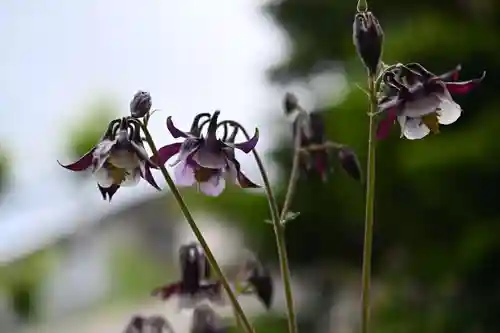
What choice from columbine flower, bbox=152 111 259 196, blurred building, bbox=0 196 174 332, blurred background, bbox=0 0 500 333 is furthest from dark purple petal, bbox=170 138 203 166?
blurred building, bbox=0 196 174 332

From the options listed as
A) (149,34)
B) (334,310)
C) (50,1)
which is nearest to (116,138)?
(149,34)

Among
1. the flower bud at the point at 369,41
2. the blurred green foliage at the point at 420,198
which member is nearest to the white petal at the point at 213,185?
the flower bud at the point at 369,41

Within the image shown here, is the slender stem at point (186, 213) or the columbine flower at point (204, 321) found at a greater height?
the slender stem at point (186, 213)

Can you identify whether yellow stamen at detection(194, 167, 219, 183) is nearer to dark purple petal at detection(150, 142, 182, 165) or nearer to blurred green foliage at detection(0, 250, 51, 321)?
dark purple petal at detection(150, 142, 182, 165)

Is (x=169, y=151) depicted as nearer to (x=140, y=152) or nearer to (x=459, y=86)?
(x=140, y=152)

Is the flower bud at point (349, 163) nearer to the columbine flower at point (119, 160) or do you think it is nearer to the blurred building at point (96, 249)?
the columbine flower at point (119, 160)

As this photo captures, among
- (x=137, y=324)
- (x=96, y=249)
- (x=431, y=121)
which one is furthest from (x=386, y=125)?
(x=96, y=249)

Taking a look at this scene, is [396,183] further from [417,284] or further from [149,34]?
[149,34]
